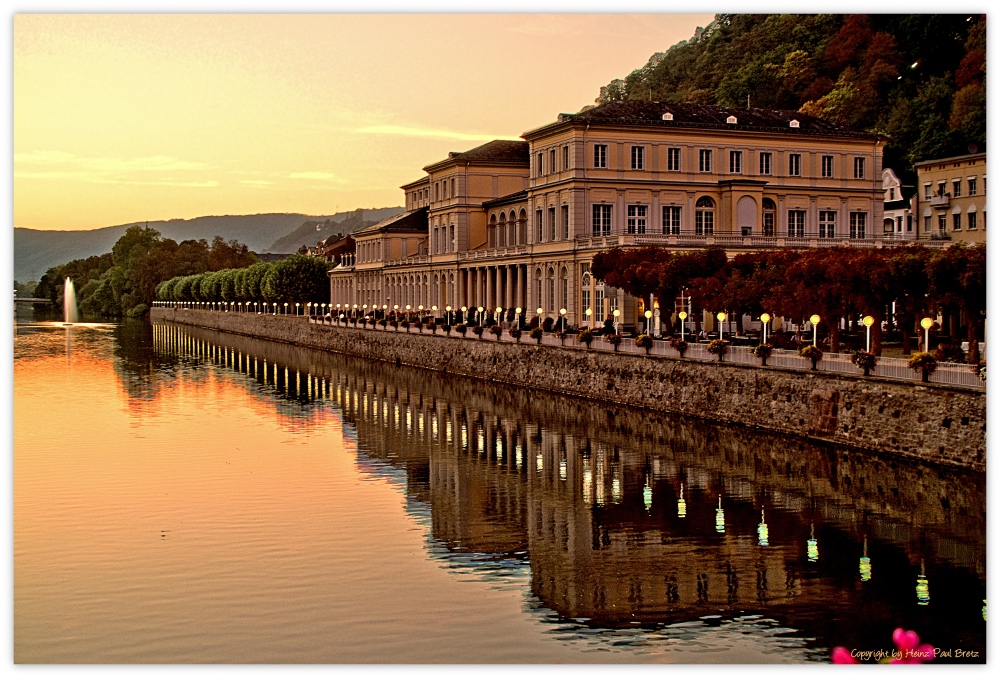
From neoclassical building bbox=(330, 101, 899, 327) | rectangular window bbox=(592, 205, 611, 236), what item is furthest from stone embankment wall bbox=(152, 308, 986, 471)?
rectangular window bbox=(592, 205, 611, 236)

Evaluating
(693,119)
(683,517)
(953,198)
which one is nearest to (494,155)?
(693,119)

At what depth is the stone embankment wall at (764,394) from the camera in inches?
1350

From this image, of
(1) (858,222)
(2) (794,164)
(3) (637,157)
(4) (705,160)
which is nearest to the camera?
(3) (637,157)

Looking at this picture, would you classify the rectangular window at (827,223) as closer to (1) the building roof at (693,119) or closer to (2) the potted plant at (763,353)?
(1) the building roof at (693,119)

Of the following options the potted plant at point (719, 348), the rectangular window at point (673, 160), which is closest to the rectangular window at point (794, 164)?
the rectangular window at point (673, 160)

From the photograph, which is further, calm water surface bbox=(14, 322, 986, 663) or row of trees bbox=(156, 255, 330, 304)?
row of trees bbox=(156, 255, 330, 304)

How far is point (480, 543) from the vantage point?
1139 inches

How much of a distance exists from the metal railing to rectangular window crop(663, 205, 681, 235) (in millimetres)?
18764

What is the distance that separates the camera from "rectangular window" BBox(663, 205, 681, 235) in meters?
84.4

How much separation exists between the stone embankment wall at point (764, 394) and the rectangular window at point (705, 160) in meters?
21.6

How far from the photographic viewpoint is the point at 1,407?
19.9m

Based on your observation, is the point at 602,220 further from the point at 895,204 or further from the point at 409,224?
the point at 409,224

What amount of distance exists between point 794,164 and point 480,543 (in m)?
64.0

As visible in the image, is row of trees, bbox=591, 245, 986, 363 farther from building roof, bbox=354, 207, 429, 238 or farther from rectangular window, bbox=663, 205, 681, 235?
building roof, bbox=354, 207, 429, 238
